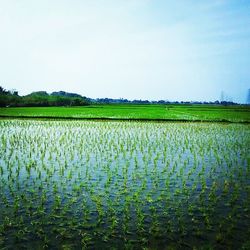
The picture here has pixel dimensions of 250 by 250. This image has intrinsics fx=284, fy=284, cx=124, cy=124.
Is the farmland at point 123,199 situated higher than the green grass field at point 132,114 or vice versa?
the green grass field at point 132,114

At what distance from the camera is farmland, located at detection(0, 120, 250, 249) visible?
224 inches

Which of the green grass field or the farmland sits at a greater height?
the green grass field

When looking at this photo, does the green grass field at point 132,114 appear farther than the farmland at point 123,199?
Yes

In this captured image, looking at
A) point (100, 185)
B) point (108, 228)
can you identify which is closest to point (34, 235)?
point (108, 228)

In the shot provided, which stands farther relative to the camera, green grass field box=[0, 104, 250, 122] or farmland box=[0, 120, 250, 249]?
green grass field box=[0, 104, 250, 122]

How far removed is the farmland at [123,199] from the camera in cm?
570

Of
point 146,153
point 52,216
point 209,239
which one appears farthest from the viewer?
point 146,153

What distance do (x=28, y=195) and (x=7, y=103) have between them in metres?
65.3

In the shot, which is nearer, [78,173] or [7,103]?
[78,173]

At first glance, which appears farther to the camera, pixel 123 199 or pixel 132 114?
pixel 132 114

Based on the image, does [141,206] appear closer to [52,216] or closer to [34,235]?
[52,216]

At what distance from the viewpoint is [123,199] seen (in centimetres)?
784

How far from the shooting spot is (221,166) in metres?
12.0

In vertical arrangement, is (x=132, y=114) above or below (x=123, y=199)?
above
